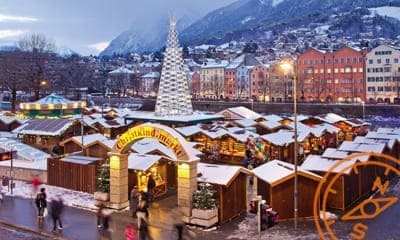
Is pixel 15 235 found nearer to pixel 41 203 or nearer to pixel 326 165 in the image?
pixel 41 203

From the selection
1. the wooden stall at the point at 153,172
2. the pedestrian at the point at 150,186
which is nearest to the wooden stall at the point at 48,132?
the wooden stall at the point at 153,172

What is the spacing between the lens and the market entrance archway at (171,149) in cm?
1747

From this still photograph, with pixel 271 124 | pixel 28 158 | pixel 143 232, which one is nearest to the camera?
pixel 143 232

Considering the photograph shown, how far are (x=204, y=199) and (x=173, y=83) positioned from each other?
20.8 m

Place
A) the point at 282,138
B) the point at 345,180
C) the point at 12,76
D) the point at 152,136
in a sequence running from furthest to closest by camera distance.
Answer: the point at 12,76, the point at 282,138, the point at 345,180, the point at 152,136

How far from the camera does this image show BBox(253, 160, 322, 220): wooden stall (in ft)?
58.5

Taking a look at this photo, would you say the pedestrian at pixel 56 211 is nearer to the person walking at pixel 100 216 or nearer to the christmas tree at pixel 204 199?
the person walking at pixel 100 216

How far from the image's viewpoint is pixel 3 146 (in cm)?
3256

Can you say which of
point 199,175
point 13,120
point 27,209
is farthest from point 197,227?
point 13,120

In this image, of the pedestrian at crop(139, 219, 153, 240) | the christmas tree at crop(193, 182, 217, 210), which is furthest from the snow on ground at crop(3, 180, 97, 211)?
the christmas tree at crop(193, 182, 217, 210)

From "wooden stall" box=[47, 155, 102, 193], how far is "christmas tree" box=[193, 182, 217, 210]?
7108 millimetres

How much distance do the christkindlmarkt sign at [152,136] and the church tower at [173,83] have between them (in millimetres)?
18184

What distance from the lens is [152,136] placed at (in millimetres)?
18188

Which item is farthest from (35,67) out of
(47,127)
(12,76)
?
(47,127)
